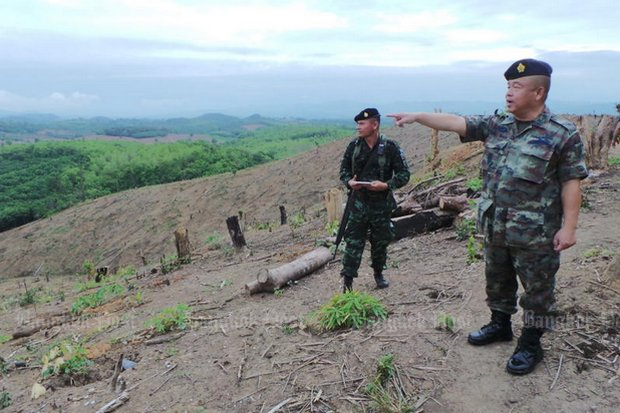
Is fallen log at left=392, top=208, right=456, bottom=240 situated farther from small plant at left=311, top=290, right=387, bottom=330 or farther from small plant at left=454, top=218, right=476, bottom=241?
small plant at left=311, top=290, right=387, bottom=330

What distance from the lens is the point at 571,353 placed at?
10.4 feet

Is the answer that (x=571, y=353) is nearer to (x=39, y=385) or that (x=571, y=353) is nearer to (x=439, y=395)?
(x=439, y=395)

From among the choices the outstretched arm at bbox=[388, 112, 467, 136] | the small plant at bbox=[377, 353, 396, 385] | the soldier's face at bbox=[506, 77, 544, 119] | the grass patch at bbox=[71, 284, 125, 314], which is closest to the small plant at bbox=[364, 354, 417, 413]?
the small plant at bbox=[377, 353, 396, 385]

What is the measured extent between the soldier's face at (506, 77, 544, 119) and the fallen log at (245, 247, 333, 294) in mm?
4046

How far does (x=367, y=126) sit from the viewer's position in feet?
14.6

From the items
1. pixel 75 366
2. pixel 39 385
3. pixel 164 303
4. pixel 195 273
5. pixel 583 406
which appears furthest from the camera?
pixel 195 273

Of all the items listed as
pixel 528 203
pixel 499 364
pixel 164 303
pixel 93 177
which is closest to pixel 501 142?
pixel 528 203

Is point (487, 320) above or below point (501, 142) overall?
below

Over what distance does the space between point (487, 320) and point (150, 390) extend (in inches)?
110

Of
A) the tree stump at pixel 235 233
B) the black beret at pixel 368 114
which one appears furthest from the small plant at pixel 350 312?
the tree stump at pixel 235 233

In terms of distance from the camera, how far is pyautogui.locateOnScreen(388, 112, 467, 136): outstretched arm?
118 inches

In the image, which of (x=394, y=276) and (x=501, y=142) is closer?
(x=501, y=142)

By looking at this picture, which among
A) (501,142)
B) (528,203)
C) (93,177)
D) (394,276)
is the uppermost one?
(501,142)

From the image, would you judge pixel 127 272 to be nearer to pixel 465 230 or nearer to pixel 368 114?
pixel 465 230
